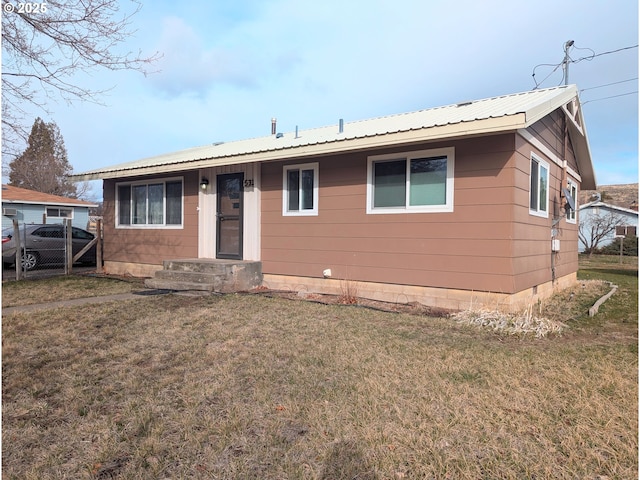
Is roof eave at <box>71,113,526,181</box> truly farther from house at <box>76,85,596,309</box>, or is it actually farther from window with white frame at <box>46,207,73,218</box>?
window with white frame at <box>46,207,73,218</box>

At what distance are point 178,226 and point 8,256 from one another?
5570 millimetres

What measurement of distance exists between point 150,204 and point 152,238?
95 centimetres

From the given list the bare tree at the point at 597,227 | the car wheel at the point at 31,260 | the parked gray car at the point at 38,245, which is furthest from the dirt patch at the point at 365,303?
the bare tree at the point at 597,227

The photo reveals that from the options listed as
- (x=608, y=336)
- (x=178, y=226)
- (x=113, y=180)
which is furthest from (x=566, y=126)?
(x=113, y=180)

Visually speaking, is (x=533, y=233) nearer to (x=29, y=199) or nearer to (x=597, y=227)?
(x=597, y=227)

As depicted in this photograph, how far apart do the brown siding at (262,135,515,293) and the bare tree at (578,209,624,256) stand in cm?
2210

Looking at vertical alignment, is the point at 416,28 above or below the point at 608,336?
above

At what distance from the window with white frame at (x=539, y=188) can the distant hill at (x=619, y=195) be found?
28040 mm

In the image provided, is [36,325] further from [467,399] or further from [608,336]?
[608,336]

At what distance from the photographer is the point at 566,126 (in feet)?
28.3

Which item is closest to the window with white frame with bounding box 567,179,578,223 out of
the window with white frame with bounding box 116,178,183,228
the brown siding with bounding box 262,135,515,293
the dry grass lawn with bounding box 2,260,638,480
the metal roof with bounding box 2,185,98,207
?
the brown siding with bounding box 262,135,515,293

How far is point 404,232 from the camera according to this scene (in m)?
6.55

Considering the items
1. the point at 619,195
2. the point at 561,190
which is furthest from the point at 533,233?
Result: the point at 619,195

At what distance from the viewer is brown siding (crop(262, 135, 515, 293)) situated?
575 cm
